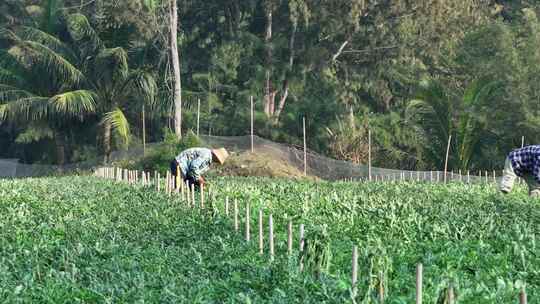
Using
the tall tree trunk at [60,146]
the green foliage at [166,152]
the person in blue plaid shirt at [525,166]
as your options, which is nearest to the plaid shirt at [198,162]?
the person in blue plaid shirt at [525,166]

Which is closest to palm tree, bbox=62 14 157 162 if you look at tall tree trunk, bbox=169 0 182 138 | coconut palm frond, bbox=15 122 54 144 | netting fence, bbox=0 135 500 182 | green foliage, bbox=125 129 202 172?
tall tree trunk, bbox=169 0 182 138

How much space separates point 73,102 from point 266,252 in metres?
22.0

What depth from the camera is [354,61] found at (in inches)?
1372

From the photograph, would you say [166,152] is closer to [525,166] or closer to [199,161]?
[199,161]

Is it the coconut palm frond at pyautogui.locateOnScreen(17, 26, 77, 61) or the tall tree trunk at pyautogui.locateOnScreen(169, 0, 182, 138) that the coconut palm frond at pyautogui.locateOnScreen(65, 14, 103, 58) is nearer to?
the coconut palm frond at pyautogui.locateOnScreen(17, 26, 77, 61)

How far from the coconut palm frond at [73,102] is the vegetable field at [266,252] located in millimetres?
15612

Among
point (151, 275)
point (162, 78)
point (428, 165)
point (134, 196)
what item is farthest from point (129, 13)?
point (151, 275)

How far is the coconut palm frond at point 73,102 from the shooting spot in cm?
2967

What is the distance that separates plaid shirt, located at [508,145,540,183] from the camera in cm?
1202

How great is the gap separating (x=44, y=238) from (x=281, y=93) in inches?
1010

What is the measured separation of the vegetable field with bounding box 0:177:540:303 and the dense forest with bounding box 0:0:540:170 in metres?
16.5

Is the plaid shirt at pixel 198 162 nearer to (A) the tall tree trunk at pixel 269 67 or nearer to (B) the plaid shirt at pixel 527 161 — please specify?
(B) the plaid shirt at pixel 527 161

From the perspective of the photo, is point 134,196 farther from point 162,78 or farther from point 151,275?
point 162,78

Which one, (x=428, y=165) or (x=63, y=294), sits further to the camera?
(x=428, y=165)
